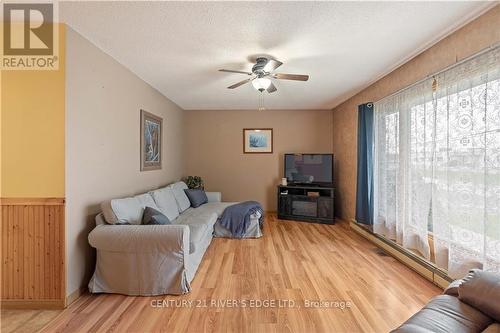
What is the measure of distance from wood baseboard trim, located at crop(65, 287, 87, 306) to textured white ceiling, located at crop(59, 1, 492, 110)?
246 centimetres

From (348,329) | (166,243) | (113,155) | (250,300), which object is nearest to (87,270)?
(166,243)

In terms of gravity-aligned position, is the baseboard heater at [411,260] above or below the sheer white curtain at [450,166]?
below

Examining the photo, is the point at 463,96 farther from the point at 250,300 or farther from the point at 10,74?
the point at 10,74

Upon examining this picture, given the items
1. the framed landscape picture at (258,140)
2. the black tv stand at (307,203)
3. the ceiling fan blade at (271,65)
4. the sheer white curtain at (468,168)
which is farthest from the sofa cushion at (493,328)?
the framed landscape picture at (258,140)

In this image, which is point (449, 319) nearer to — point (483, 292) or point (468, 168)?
point (483, 292)

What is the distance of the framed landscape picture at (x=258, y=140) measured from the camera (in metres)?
5.71

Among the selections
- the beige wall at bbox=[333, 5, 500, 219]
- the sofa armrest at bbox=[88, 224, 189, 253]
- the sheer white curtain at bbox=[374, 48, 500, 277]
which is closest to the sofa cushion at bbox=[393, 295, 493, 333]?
the sheer white curtain at bbox=[374, 48, 500, 277]

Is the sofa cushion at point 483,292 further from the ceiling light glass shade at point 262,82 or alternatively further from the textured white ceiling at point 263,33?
the ceiling light glass shade at point 262,82

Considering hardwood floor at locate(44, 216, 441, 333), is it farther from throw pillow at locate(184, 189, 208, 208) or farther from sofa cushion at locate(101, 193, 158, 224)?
throw pillow at locate(184, 189, 208, 208)

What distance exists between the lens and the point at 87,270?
2.40 metres

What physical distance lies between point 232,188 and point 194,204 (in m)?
1.52

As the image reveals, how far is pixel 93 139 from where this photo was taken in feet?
8.09

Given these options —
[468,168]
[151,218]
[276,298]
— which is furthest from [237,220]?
[468,168]

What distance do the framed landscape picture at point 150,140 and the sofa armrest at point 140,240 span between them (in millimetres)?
1518
